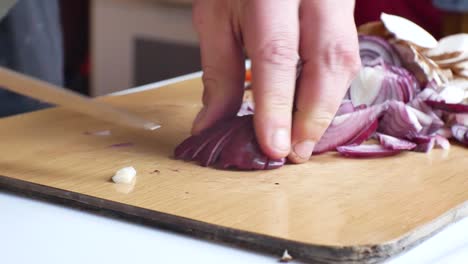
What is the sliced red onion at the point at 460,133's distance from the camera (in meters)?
1.17

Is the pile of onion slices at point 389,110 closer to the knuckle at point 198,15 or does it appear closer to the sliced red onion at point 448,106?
the sliced red onion at point 448,106

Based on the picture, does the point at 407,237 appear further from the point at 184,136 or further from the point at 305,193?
the point at 184,136

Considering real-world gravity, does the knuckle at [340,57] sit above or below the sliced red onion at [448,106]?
above

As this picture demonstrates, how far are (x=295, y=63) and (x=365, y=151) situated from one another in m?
0.16

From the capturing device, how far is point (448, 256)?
0.81m

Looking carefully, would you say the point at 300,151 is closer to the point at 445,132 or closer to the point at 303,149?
the point at 303,149

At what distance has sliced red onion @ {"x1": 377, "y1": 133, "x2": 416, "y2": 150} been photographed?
112cm

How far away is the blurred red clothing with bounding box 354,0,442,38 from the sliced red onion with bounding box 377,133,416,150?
1.19m

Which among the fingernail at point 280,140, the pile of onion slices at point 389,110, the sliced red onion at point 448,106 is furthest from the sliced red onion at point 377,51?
the fingernail at point 280,140

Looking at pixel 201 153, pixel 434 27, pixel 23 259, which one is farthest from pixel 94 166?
pixel 434 27

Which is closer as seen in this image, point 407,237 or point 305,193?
point 407,237

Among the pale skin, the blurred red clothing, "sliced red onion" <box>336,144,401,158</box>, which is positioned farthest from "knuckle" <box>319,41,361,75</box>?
the blurred red clothing

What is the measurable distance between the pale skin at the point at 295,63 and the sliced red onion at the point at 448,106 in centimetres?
19

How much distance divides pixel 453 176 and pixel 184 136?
1.26ft
